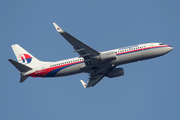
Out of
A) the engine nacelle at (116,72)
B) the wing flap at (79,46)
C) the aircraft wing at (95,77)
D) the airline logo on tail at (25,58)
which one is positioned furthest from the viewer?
the aircraft wing at (95,77)

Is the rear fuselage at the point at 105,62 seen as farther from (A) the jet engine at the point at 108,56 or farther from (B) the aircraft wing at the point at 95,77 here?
(B) the aircraft wing at the point at 95,77

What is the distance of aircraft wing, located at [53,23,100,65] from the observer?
46.4m

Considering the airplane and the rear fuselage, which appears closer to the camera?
the airplane

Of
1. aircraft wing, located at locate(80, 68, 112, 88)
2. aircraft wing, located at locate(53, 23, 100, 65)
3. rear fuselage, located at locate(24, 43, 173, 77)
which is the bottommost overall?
aircraft wing, located at locate(80, 68, 112, 88)

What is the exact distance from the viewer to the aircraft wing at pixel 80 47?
46.4m

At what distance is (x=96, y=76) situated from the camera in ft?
203

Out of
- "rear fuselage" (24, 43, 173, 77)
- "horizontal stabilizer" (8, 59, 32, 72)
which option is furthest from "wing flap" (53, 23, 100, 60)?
"horizontal stabilizer" (8, 59, 32, 72)

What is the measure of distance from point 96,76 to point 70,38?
17420mm

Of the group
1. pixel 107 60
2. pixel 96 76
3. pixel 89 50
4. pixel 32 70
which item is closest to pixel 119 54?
pixel 107 60

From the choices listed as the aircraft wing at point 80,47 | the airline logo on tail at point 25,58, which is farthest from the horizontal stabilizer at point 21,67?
the aircraft wing at point 80,47

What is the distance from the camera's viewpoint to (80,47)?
166 ft

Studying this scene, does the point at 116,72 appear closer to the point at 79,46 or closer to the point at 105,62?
the point at 105,62

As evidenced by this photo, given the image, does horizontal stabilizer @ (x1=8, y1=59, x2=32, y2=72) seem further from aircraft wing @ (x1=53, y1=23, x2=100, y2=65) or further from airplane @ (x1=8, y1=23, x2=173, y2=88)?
aircraft wing @ (x1=53, y1=23, x2=100, y2=65)

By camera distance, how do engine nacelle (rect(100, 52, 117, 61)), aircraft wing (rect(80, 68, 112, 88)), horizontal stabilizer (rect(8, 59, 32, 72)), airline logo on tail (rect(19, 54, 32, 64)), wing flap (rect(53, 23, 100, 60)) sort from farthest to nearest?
aircraft wing (rect(80, 68, 112, 88)) < airline logo on tail (rect(19, 54, 32, 64)) < horizontal stabilizer (rect(8, 59, 32, 72)) < engine nacelle (rect(100, 52, 117, 61)) < wing flap (rect(53, 23, 100, 60))
